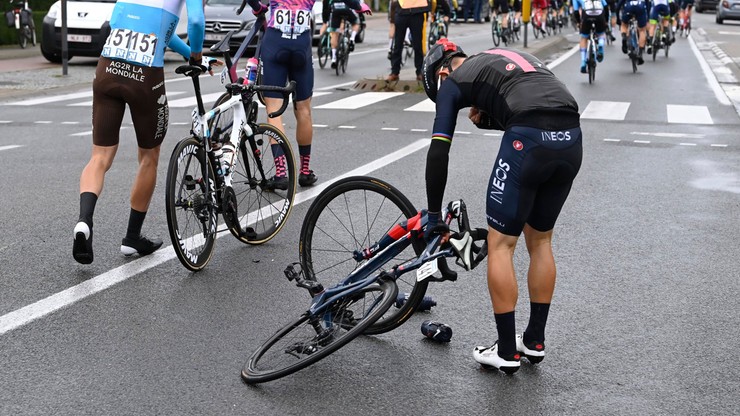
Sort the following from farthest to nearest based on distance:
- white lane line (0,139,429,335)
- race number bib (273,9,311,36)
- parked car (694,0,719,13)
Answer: parked car (694,0,719,13) < race number bib (273,9,311,36) < white lane line (0,139,429,335)

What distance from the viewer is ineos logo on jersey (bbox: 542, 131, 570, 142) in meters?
4.56

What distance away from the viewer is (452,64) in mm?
4727

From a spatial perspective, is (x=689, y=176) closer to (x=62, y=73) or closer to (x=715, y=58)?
(x=62, y=73)

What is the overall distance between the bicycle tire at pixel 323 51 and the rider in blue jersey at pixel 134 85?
15141mm

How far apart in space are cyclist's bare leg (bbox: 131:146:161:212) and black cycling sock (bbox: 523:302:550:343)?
8.93 feet

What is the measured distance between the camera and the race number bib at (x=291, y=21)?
29.0 ft

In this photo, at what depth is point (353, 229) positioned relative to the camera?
5.49m

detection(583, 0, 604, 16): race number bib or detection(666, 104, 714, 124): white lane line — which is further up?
detection(583, 0, 604, 16): race number bib

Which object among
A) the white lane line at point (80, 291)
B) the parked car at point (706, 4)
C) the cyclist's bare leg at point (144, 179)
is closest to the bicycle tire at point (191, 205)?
the white lane line at point (80, 291)

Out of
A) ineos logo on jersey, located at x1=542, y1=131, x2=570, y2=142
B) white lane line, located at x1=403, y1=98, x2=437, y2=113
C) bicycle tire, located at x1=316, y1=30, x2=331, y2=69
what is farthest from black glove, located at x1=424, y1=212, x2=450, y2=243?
bicycle tire, located at x1=316, y1=30, x2=331, y2=69

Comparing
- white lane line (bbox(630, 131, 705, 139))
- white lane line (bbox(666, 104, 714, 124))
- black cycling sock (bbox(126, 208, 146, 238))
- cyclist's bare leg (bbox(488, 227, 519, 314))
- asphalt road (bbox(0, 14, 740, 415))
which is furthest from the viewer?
white lane line (bbox(666, 104, 714, 124))

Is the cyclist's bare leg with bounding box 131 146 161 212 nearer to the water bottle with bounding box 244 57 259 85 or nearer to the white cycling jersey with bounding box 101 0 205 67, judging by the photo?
the white cycling jersey with bounding box 101 0 205 67

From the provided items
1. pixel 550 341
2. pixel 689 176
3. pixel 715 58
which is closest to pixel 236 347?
pixel 550 341

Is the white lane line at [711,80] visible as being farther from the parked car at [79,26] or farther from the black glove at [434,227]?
the black glove at [434,227]
